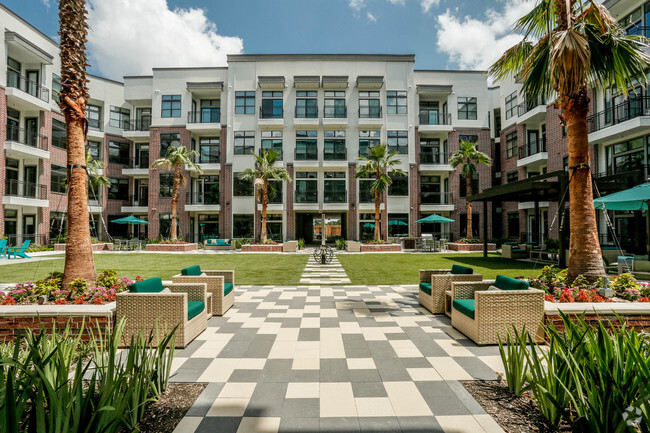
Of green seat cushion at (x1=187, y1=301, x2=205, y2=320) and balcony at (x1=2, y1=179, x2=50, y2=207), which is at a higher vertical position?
balcony at (x1=2, y1=179, x2=50, y2=207)

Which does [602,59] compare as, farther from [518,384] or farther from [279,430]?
[279,430]

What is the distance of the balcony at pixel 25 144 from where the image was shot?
19.8 m

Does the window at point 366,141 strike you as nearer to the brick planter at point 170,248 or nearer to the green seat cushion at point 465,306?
the brick planter at point 170,248

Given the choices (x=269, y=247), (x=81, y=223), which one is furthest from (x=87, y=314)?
(x=269, y=247)

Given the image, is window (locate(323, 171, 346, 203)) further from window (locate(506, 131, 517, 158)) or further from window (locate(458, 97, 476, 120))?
window (locate(506, 131, 517, 158))

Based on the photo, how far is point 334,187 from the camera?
1065 inches

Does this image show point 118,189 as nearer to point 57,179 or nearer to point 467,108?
point 57,179

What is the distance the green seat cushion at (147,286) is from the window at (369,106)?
25.1 meters

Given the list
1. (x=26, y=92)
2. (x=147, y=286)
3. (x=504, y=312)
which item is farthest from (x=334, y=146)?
(x=504, y=312)

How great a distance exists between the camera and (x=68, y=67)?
217 inches

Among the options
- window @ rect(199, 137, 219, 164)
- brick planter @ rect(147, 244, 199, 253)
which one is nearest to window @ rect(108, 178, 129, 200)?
window @ rect(199, 137, 219, 164)

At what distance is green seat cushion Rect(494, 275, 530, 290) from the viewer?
4859 millimetres

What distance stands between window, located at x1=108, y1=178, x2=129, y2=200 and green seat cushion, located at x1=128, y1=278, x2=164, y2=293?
29129mm

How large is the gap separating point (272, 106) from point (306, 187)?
7.96 meters
